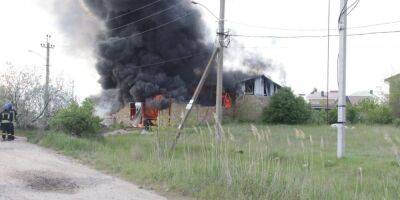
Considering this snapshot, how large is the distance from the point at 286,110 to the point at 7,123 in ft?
88.7

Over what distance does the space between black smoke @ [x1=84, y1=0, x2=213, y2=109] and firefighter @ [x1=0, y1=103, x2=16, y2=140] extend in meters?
19.8

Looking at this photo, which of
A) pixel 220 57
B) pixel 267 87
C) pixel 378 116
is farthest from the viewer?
pixel 267 87

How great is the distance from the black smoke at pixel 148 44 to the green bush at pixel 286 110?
7.43 metres

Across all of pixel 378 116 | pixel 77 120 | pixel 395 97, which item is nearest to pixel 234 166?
pixel 77 120

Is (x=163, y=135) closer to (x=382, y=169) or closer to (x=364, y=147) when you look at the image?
(x=382, y=169)

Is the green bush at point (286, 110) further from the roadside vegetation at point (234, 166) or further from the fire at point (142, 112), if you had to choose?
the roadside vegetation at point (234, 166)

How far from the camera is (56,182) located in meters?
11.1

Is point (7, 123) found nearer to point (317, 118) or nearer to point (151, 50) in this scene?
point (151, 50)

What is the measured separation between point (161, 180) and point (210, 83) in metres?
34.3

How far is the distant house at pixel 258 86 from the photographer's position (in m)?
48.5

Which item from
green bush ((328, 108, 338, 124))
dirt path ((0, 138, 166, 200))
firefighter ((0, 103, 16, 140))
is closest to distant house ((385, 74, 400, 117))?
green bush ((328, 108, 338, 124))

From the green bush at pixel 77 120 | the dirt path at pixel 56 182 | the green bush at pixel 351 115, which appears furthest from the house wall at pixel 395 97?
the dirt path at pixel 56 182

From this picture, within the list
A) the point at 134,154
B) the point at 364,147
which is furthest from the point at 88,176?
the point at 364,147

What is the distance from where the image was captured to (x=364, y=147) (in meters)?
21.0
